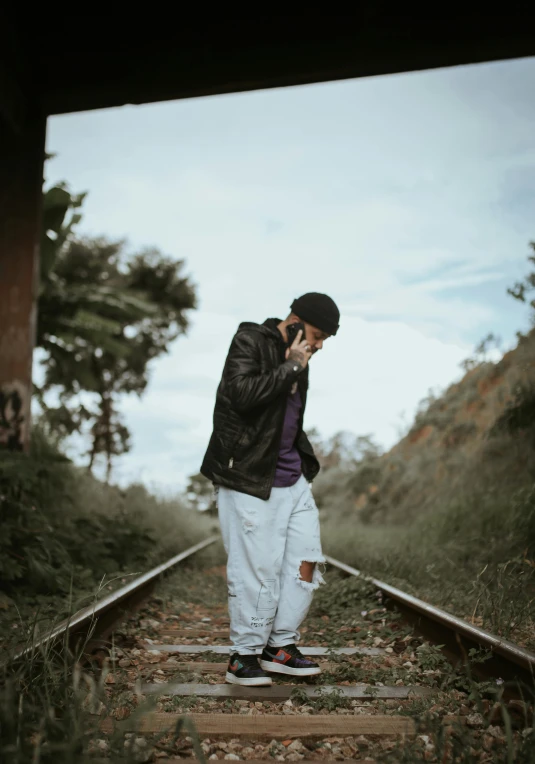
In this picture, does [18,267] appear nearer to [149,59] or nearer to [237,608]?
[149,59]

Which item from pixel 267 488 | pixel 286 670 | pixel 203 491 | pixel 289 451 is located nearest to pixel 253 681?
pixel 286 670

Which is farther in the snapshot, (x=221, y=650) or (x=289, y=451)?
(x=221, y=650)

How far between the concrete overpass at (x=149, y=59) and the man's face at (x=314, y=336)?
4.21 m

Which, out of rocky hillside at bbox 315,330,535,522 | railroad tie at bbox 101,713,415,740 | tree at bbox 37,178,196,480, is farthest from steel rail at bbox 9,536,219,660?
tree at bbox 37,178,196,480

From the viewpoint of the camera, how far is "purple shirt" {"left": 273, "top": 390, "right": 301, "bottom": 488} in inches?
146

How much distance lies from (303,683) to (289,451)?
47.4 inches

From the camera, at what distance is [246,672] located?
3551 mm

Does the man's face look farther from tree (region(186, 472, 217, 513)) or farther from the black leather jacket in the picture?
tree (region(186, 472, 217, 513))

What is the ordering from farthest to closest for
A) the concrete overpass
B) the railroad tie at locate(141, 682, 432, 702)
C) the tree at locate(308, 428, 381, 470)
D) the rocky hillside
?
the tree at locate(308, 428, 381, 470) < the rocky hillside < the concrete overpass < the railroad tie at locate(141, 682, 432, 702)

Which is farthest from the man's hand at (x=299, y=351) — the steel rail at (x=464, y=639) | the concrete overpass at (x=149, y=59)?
the concrete overpass at (x=149, y=59)

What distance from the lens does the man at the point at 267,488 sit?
11.8 ft

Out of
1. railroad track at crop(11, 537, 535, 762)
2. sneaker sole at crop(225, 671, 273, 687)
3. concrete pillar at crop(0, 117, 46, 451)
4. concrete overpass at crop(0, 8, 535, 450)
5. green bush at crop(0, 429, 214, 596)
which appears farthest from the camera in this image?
concrete pillar at crop(0, 117, 46, 451)

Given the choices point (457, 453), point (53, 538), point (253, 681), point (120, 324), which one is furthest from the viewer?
point (120, 324)

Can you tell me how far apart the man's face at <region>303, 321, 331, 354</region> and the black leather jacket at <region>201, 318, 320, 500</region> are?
0.24 m
